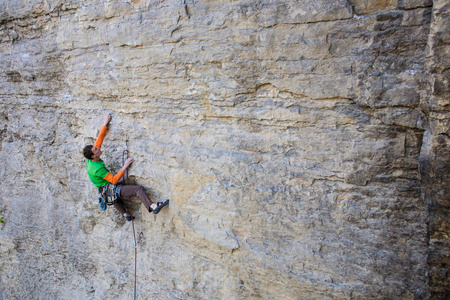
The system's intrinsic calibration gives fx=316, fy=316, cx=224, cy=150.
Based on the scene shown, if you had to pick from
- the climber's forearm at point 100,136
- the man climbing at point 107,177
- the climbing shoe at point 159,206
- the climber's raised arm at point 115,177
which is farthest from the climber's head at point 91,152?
the climbing shoe at point 159,206

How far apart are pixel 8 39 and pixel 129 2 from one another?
2596mm

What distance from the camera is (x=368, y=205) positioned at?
2871 millimetres

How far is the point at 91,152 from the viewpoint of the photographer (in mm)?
4035

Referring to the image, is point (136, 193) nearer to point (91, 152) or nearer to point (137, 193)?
point (137, 193)

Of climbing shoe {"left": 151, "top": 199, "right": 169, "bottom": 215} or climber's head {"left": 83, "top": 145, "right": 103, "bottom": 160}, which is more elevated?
climber's head {"left": 83, "top": 145, "right": 103, "bottom": 160}

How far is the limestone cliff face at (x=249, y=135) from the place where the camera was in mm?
2576

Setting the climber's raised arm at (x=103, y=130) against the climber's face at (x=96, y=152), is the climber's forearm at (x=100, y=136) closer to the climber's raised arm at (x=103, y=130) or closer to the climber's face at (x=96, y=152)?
the climber's raised arm at (x=103, y=130)

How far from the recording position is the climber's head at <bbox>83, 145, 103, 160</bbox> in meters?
4.03

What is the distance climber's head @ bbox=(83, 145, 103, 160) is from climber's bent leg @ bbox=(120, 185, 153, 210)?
53 cm

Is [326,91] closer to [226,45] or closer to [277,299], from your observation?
[226,45]

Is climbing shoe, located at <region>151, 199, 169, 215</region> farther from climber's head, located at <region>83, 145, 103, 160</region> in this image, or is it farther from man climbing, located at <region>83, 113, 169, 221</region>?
climber's head, located at <region>83, 145, 103, 160</region>

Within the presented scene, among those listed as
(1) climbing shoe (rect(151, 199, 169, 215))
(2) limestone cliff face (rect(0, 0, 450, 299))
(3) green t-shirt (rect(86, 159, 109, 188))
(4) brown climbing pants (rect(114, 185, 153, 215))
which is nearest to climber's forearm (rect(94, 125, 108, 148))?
(2) limestone cliff face (rect(0, 0, 450, 299))

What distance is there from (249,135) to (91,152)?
82.4 inches

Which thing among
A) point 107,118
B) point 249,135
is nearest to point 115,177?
point 107,118
